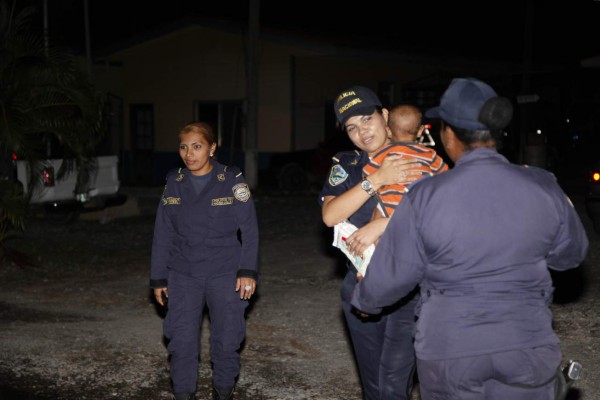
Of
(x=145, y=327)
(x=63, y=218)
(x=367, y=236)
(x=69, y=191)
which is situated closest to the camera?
(x=367, y=236)

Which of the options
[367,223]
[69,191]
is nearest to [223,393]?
[367,223]

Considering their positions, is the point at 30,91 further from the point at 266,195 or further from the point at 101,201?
the point at 266,195

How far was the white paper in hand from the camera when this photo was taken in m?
3.66

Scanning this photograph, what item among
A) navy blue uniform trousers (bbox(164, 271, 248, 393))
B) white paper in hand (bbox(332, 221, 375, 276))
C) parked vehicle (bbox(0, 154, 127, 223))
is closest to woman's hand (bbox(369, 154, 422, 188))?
white paper in hand (bbox(332, 221, 375, 276))

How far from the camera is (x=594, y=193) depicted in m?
11.6

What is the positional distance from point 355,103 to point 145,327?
437 centimetres

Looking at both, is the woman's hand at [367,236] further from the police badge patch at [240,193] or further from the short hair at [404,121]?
the police badge patch at [240,193]

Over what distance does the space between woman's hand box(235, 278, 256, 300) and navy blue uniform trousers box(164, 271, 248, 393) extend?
0.03 m

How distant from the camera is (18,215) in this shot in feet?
33.5

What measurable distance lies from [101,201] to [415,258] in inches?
453

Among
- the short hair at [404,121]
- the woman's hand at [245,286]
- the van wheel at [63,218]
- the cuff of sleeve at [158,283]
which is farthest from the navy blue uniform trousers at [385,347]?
the van wheel at [63,218]

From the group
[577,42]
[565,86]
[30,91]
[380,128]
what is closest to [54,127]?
[30,91]

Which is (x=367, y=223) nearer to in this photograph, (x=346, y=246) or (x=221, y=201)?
(x=346, y=246)

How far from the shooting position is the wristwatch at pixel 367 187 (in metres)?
3.79
